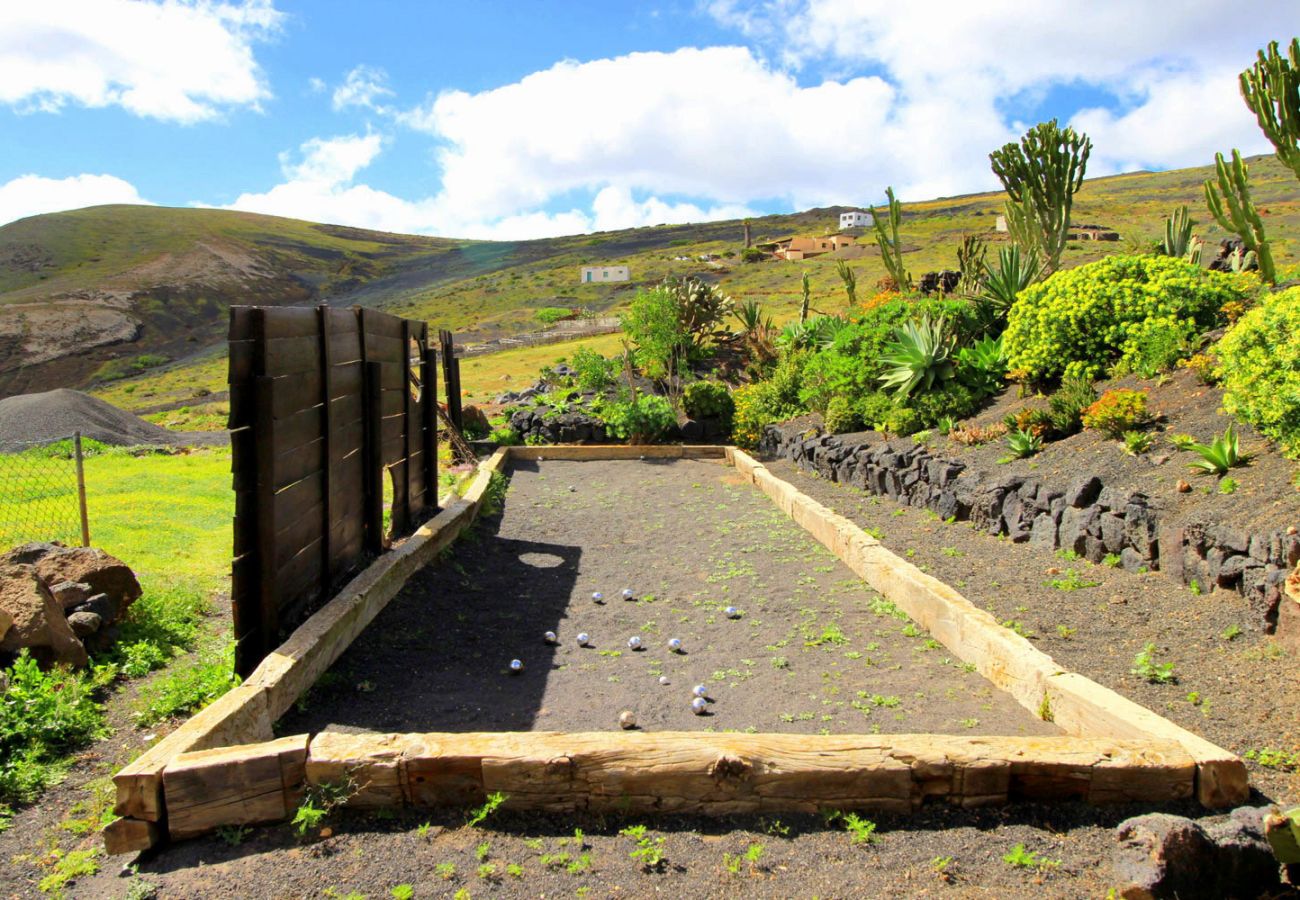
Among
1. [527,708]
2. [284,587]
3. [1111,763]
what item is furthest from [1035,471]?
[284,587]

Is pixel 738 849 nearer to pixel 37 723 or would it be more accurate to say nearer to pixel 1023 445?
pixel 37 723

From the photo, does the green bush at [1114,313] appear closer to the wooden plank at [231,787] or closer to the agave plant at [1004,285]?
the agave plant at [1004,285]

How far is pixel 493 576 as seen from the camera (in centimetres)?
727

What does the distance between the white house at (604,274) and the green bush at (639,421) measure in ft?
188

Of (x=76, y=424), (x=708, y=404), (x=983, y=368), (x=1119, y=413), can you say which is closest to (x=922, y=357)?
(x=983, y=368)

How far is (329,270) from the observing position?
115000mm

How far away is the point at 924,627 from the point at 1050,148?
10353 millimetres

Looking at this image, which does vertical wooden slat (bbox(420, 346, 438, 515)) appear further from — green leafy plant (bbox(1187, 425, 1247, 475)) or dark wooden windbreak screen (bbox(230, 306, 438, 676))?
green leafy plant (bbox(1187, 425, 1247, 475))

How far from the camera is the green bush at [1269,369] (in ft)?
17.2

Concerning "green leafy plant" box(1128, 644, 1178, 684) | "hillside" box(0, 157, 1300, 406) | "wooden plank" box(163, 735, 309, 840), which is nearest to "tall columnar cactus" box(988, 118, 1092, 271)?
"hillside" box(0, 157, 1300, 406)

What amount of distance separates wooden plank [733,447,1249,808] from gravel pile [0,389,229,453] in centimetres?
1738

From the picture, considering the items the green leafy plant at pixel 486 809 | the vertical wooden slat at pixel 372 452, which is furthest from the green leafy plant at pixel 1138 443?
the vertical wooden slat at pixel 372 452

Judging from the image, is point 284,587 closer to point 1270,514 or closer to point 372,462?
point 372,462

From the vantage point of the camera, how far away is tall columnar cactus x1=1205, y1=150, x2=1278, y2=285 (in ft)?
31.5
